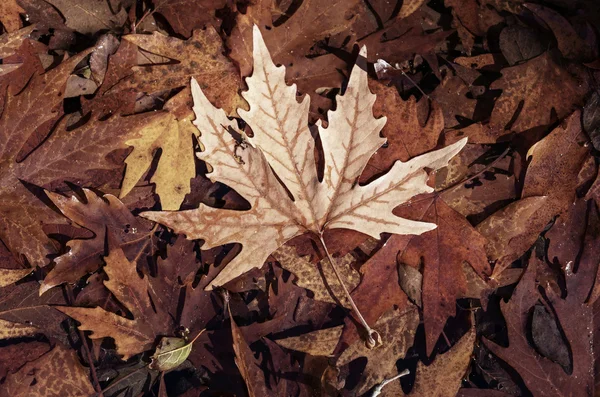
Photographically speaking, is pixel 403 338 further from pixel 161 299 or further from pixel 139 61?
pixel 139 61

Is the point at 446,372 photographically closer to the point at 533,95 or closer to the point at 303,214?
the point at 303,214

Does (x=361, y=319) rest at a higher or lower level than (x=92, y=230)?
lower

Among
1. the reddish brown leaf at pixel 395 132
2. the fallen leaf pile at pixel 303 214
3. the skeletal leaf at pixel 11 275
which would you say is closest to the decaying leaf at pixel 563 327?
the fallen leaf pile at pixel 303 214

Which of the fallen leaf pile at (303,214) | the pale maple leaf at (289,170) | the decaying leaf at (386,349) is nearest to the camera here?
the pale maple leaf at (289,170)

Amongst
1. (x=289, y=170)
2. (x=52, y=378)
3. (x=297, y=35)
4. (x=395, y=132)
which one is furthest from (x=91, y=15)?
(x=52, y=378)

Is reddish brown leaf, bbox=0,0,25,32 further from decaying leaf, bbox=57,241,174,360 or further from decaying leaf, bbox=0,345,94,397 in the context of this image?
decaying leaf, bbox=0,345,94,397

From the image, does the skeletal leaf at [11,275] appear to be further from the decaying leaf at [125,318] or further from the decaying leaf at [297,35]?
the decaying leaf at [297,35]

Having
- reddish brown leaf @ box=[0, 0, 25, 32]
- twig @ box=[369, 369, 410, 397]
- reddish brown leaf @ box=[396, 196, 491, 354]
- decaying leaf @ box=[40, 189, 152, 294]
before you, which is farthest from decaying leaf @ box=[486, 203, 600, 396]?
reddish brown leaf @ box=[0, 0, 25, 32]
